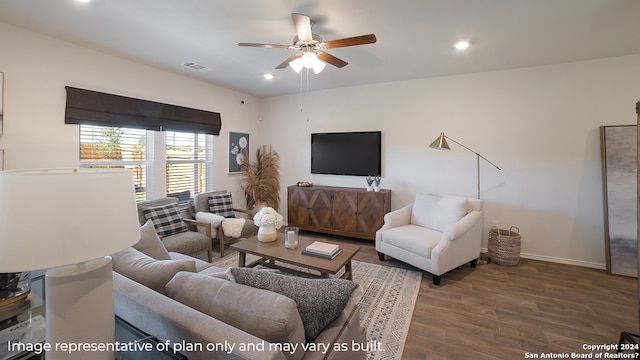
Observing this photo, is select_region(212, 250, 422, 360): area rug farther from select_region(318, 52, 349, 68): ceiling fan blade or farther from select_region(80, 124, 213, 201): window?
select_region(318, 52, 349, 68): ceiling fan blade

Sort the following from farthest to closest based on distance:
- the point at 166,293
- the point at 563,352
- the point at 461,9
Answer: the point at 461,9, the point at 563,352, the point at 166,293

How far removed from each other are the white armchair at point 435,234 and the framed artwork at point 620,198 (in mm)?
1397

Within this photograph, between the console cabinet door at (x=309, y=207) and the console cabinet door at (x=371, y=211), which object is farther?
the console cabinet door at (x=309, y=207)

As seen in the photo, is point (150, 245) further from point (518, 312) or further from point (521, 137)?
point (521, 137)

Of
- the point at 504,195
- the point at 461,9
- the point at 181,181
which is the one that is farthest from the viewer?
the point at 181,181

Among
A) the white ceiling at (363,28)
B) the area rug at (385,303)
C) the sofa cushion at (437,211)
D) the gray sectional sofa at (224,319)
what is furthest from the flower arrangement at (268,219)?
the sofa cushion at (437,211)

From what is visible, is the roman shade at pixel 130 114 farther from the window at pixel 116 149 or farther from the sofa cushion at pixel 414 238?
the sofa cushion at pixel 414 238

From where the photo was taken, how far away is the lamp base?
0.83 meters

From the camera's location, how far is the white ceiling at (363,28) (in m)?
2.09

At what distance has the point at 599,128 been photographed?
315cm

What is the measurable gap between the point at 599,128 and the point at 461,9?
2.58 metres

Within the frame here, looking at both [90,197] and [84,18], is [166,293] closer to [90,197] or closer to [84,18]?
[90,197]

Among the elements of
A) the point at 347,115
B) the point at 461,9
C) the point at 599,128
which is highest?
the point at 461,9

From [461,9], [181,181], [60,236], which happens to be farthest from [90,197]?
[181,181]
